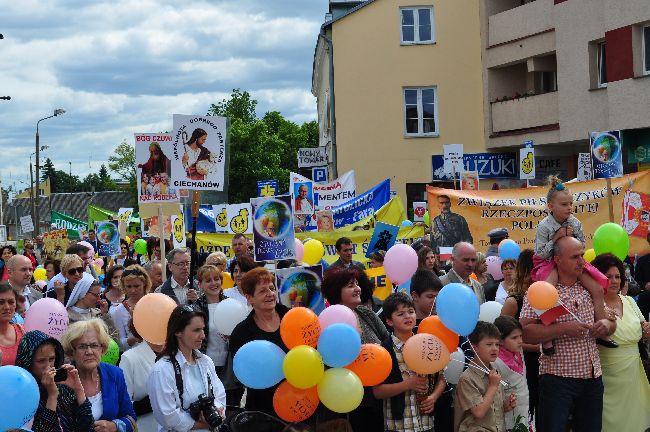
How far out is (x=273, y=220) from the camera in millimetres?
10086

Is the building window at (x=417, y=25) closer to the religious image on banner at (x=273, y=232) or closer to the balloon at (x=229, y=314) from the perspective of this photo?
the religious image on banner at (x=273, y=232)

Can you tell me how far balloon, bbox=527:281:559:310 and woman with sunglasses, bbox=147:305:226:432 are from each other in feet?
7.48

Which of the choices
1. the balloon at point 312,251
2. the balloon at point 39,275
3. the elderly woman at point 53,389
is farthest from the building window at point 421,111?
the elderly woman at point 53,389

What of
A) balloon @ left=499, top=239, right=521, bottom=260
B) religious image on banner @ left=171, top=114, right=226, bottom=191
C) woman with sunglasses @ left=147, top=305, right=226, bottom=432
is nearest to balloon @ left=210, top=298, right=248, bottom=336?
woman with sunglasses @ left=147, top=305, right=226, bottom=432

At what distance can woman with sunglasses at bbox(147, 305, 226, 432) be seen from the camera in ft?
19.8

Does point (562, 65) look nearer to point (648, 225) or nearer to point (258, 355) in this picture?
point (648, 225)

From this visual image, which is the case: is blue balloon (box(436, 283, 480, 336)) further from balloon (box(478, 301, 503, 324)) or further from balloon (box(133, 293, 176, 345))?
balloon (box(133, 293, 176, 345))

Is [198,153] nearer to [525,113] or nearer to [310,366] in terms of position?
[310,366]

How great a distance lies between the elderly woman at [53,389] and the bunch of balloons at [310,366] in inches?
45.4

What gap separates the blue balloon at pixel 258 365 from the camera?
627 cm

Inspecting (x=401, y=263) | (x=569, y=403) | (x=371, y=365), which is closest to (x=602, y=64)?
(x=401, y=263)

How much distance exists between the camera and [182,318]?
6.26m

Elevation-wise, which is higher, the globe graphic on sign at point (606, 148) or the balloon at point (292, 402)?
the globe graphic on sign at point (606, 148)

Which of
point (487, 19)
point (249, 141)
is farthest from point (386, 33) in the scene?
point (249, 141)
